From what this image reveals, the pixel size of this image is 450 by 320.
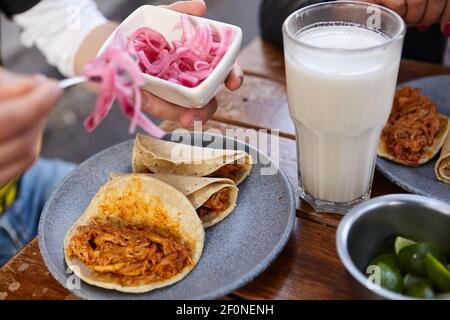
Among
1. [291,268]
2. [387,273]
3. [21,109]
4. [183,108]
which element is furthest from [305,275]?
[21,109]

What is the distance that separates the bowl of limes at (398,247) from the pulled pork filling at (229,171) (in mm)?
323

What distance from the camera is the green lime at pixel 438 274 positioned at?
831 millimetres

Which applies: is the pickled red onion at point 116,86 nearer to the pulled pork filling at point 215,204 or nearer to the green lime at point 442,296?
the pulled pork filling at point 215,204

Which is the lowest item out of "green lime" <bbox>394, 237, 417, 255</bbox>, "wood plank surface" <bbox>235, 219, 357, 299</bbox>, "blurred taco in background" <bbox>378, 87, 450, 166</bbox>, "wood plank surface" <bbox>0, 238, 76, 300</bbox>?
"wood plank surface" <bbox>0, 238, 76, 300</bbox>

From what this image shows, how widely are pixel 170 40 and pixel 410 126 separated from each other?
56 centimetres

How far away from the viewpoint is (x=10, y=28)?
332cm

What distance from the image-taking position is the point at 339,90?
960mm

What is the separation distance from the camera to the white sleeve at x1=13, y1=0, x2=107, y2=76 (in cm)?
159

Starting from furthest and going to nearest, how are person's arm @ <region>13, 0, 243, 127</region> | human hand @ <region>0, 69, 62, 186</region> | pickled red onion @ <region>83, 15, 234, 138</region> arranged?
1. person's arm @ <region>13, 0, 243, 127</region>
2. pickled red onion @ <region>83, 15, 234, 138</region>
3. human hand @ <region>0, 69, 62, 186</region>

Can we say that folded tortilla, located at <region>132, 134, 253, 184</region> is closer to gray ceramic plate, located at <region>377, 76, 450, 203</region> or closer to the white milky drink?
the white milky drink

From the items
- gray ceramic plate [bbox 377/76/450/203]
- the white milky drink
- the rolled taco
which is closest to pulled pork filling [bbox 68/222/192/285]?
the rolled taco

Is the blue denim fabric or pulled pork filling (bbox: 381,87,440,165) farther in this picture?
the blue denim fabric

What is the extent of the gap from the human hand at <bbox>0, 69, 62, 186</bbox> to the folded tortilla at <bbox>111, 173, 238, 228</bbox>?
36 centimetres

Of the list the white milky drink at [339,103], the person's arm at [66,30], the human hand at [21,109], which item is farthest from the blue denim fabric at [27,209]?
the white milky drink at [339,103]
